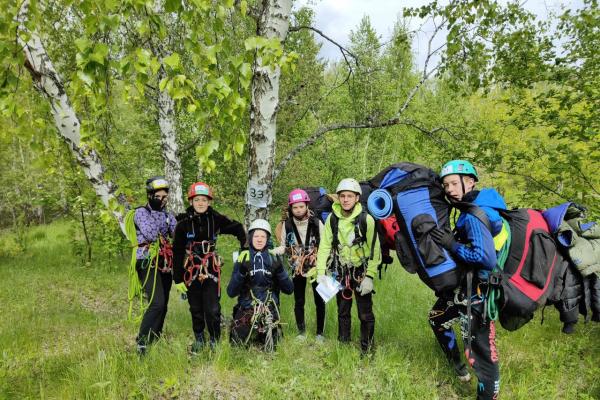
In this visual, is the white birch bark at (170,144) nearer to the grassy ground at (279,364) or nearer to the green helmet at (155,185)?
the grassy ground at (279,364)

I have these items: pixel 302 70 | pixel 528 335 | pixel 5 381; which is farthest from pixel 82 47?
pixel 302 70

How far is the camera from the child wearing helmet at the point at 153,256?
4.73 metres

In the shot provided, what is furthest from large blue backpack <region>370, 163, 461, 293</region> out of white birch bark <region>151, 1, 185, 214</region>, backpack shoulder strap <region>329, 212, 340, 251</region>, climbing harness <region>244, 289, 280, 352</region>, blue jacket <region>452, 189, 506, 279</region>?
white birch bark <region>151, 1, 185, 214</region>

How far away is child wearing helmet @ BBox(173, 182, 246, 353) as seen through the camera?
15.6 feet

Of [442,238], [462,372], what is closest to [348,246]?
[442,238]

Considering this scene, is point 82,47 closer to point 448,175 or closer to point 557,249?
point 448,175

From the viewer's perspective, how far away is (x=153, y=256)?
189 inches

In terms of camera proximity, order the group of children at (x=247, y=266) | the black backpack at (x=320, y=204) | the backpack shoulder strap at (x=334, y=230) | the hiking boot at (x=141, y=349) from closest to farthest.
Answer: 1. the hiking boot at (x=141, y=349)
2. the group of children at (x=247, y=266)
3. the backpack shoulder strap at (x=334, y=230)
4. the black backpack at (x=320, y=204)

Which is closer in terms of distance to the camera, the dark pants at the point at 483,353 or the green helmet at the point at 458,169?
the dark pants at the point at 483,353

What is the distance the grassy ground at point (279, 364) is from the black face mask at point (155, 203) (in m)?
1.69

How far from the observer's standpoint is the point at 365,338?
4734 mm

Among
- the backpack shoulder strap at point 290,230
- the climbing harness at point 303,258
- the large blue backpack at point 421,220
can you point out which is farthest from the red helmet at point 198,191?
the large blue backpack at point 421,220

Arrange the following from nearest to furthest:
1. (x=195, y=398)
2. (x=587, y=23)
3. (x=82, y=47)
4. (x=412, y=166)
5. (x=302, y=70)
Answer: (x=82, y=47) → (x=195, y=398) → (x=412, y=166) → (x=587, y=23) → (x=302, y=70)

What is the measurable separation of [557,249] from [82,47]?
14.0ft
